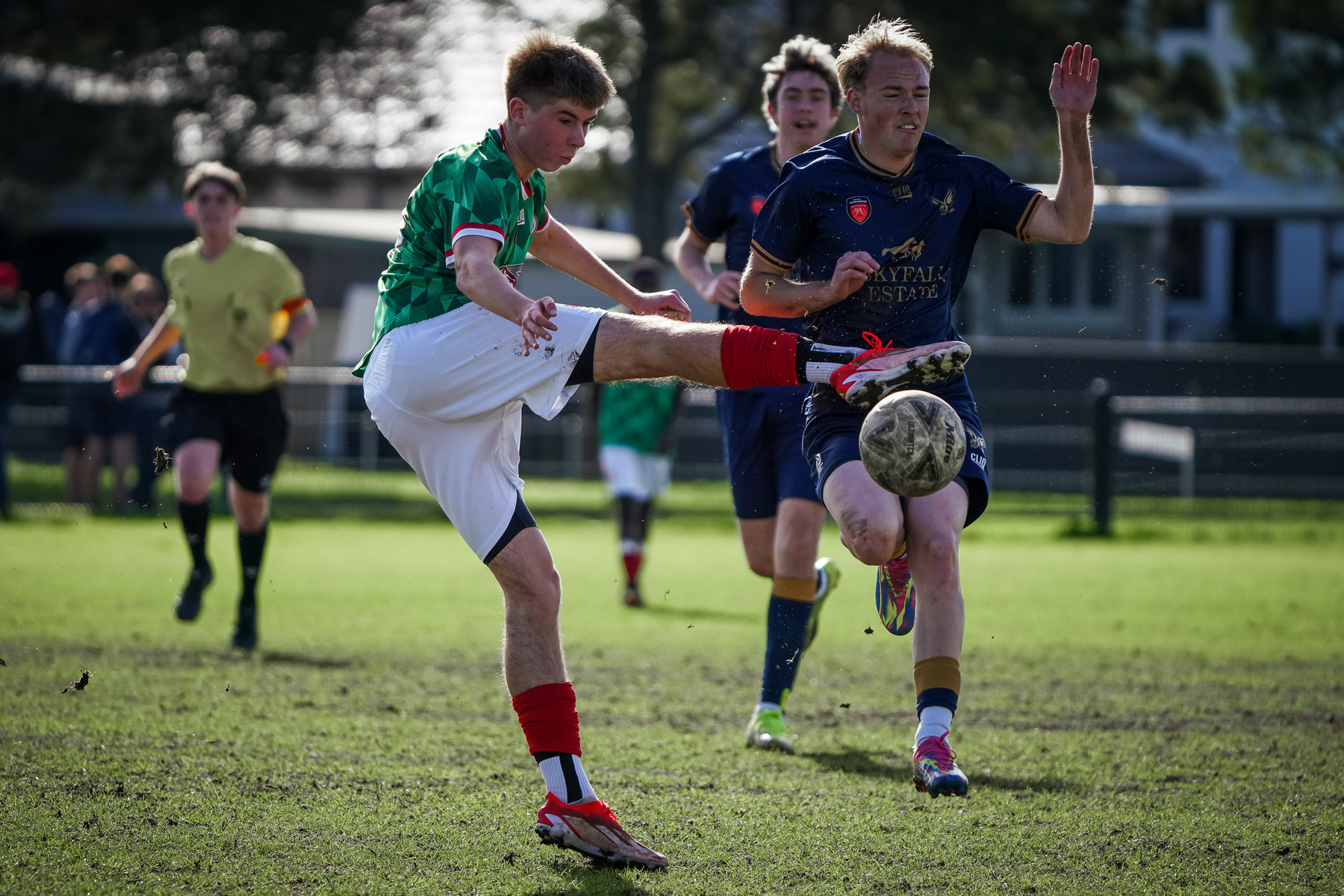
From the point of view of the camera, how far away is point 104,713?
18.8 ft

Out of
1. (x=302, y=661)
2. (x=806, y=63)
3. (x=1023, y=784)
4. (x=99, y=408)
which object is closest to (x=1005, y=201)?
(x=806, y=63)

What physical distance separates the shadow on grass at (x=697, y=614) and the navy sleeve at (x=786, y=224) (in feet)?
16.5

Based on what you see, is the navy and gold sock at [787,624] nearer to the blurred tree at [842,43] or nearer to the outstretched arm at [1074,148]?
the outstretched arm at [1074,148]

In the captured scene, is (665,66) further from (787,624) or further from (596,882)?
(596,882)

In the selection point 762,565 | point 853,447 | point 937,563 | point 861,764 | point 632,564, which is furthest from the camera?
point 632,564

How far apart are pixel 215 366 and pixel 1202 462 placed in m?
12.7

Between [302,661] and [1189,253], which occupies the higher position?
[1189,253]

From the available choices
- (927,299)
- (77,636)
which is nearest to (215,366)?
(77,636)

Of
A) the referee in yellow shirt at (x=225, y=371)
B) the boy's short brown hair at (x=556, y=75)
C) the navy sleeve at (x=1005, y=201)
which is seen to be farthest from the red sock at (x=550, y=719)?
the referee in yellow shirt at (x=225, y=371)

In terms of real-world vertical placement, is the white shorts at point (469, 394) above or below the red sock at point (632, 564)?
above

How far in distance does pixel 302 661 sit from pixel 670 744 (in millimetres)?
2658

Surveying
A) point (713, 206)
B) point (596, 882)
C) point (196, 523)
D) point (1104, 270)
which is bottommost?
point (596, 882)

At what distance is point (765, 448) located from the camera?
5953 millimetres

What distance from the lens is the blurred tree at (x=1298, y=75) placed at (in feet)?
87.4
